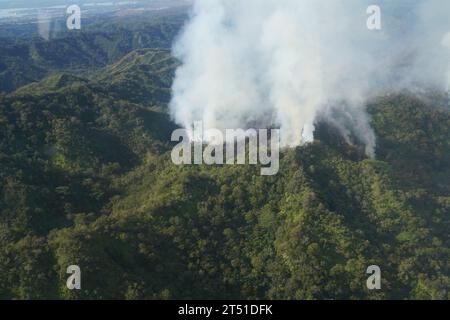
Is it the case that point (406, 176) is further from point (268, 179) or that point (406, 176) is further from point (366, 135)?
point (268, 179)

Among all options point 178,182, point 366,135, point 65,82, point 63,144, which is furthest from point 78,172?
point 65,82

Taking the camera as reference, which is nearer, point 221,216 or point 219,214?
point 221,216

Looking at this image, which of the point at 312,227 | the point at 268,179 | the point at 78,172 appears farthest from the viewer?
the point at 78,172

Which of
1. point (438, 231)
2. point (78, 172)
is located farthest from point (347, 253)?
point (78, 172)

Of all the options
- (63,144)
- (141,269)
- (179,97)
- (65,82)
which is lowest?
(141,269)

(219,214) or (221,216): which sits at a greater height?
(219,214)

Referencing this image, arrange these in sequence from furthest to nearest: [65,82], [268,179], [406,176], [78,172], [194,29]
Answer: [65,82]
[194,29]
[78,172]
[406,176]
[268,179]

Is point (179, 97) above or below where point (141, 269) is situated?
above

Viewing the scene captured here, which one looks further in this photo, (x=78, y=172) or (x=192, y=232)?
(x=78, y=172)
